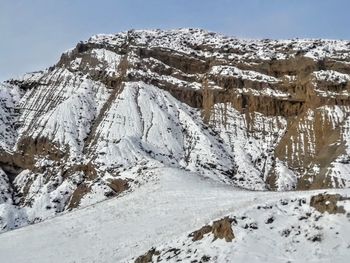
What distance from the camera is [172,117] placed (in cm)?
10819

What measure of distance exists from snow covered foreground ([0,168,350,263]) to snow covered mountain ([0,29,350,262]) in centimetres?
2609

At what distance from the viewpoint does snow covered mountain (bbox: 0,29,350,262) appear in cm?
9012

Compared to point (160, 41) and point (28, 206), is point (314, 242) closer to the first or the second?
point (28, 206)

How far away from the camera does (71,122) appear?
106 meters

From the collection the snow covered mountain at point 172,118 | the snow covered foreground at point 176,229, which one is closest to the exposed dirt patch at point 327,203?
the snow covered foreground at point 176,229

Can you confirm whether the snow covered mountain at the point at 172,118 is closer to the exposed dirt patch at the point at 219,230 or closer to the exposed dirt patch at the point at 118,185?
the exposed dirt patch at the point at 118,185

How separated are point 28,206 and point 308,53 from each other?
56991 mm

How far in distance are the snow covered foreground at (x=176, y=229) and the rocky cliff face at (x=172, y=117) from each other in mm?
26848

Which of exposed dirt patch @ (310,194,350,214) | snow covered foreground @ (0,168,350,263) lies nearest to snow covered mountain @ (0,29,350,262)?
snow covered foreground @ (0,168,350,263)

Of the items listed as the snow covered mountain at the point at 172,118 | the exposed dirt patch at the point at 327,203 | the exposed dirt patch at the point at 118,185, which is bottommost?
the exposed dirt patch at the point at 118,185

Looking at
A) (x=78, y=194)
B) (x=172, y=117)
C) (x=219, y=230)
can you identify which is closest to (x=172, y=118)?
(x=172, y=117)

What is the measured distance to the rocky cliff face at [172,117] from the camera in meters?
90.3

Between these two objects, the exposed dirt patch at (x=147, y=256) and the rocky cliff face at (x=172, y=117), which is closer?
the exposed dirt patch at (x=147, y=256)

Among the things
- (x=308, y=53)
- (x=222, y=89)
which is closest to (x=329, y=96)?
(x=308, y=53)
